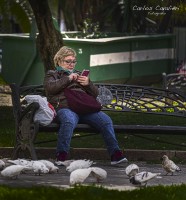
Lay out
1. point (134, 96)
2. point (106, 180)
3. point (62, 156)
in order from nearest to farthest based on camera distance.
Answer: point (106, 180), point (62, 156), point (134, 96)

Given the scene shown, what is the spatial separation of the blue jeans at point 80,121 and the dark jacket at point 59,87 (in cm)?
11

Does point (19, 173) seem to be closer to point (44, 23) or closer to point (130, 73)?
point (44, 23)

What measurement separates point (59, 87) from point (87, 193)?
2.20m

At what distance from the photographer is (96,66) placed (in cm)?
1834

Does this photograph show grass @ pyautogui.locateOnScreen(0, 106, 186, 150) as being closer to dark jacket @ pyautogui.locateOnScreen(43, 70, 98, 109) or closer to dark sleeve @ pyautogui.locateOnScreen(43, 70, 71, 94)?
dark jacket @ pyautogui.locateOnScreen(43, 70, 98, 109)

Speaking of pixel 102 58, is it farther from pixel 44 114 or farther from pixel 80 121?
pixel 44 114

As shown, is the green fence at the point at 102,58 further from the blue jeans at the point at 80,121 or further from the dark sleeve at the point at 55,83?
the blue jeans at the point at 80,121

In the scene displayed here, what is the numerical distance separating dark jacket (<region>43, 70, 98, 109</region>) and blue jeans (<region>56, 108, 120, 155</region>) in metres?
0.11

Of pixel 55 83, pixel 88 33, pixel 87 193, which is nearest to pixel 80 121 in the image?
pixel 55 83

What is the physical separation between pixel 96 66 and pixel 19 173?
10257mm

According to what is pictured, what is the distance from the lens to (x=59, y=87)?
9.30 meters

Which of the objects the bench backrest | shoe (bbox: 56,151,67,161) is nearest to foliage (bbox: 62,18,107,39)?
the bench backrest

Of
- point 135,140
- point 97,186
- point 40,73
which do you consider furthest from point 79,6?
point 97,186

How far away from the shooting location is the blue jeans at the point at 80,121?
9055 mm
